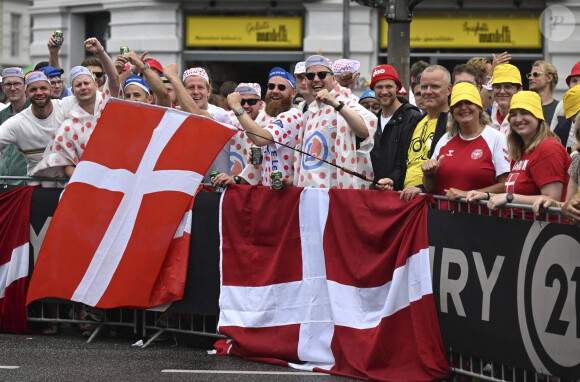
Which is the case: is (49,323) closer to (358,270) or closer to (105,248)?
(105,248)

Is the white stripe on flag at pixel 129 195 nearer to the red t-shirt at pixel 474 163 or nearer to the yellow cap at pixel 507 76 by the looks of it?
the red t-shirt at pixel 474 163

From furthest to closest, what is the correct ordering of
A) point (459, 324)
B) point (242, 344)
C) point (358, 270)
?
1. point (242, 344)
2. point (358, 270)
3. point (459, 324)

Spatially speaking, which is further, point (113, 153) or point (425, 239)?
point (113, 153)

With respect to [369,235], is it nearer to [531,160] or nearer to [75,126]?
[531,160]

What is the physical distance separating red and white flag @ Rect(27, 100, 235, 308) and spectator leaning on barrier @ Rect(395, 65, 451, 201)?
163cm

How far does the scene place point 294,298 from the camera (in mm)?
8469

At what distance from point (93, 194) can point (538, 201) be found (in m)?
4.14

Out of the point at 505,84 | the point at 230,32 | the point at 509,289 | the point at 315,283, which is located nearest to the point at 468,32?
the point at 230,32

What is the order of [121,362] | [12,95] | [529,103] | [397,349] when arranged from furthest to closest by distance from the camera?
[12,95], [121,362], [397,349], [529,103]

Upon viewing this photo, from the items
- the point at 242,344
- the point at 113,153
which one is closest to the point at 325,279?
the point at 242,344

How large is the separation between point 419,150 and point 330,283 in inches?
48.4

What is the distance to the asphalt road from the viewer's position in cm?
784

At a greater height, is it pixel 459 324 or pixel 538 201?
pixel 538 201

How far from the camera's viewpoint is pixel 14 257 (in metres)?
9.65
